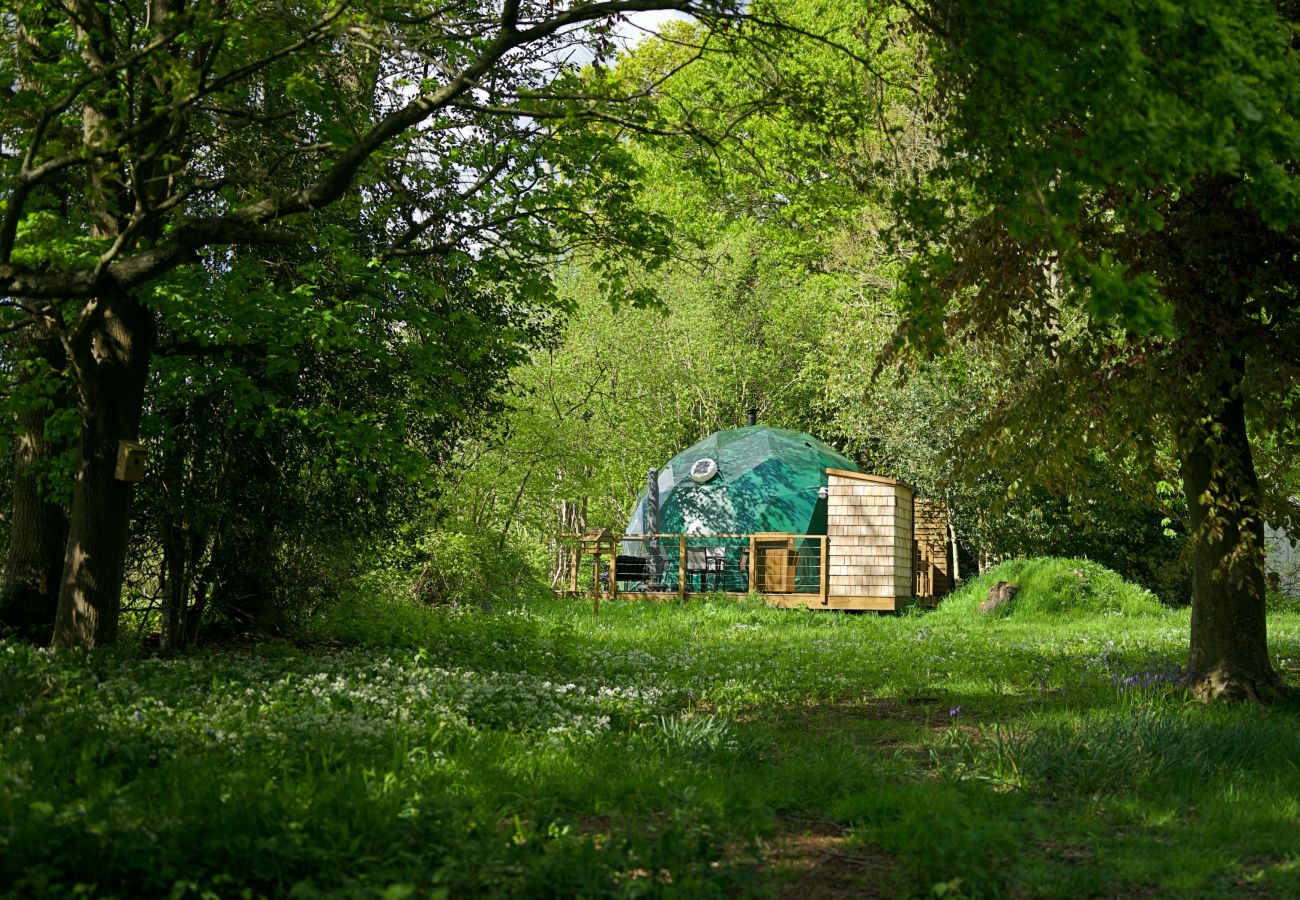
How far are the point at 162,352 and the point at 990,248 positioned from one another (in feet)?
23.6

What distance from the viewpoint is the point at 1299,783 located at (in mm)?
6523

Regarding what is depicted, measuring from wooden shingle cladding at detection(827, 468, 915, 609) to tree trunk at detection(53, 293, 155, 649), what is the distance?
15.0 m

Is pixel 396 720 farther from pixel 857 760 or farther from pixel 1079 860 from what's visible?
pixel 1079 860

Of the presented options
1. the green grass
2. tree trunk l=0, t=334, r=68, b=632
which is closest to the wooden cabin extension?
tree trunk l=0, t=334, r=68, b=632

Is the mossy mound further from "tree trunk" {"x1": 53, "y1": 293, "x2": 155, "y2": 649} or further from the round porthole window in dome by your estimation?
"tree trunk" {"x1": 53, "y1": 293, "x2": 155, "y2": 649}

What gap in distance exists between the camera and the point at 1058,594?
781 inches

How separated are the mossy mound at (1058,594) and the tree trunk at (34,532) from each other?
14.5 meters

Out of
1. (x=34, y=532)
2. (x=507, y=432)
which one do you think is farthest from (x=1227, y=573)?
(x=34, y=532)

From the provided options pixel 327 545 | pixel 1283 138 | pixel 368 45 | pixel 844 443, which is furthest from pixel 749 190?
pixel 1283 138

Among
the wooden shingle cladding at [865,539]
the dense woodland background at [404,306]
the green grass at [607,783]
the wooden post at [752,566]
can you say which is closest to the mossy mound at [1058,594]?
the wooden shingle cladding at [865,539]

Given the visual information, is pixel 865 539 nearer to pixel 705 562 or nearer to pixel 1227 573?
pixel 705 562

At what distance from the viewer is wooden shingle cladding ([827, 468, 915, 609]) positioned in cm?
2191

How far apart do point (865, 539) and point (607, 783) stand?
16800 mm

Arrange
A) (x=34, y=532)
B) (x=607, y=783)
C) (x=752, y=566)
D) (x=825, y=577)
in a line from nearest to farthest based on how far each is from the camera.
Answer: (x=607, y=783) → (x=34, y=532) → (x=825, y=577) → (x=752, y=566)
